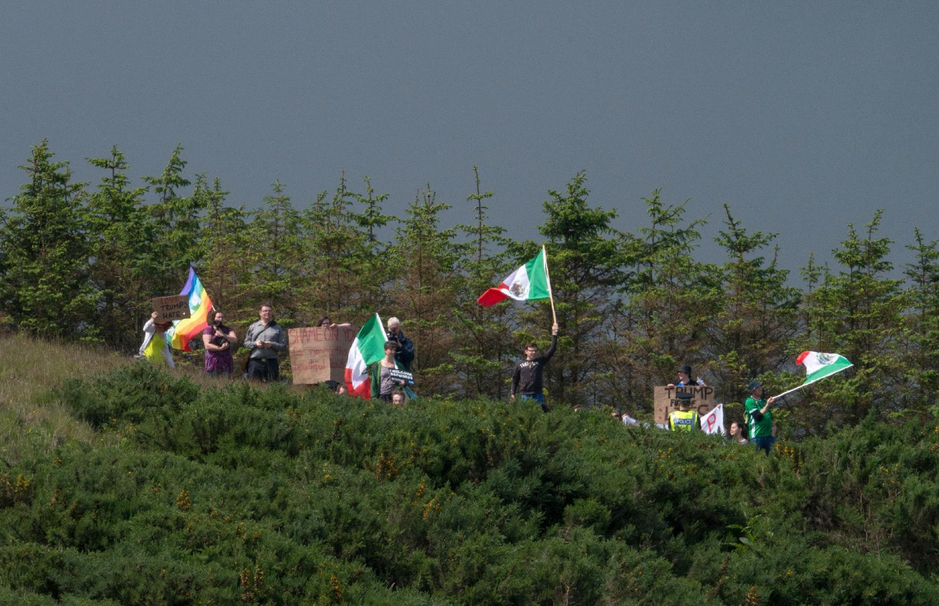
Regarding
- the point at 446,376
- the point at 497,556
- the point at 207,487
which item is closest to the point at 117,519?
the point at 207,487

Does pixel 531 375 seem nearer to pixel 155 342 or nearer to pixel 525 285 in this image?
pixel 525 285

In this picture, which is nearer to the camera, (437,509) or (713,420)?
(437,509)

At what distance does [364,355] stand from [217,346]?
6.97 ft

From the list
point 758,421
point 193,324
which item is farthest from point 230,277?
point 758,421

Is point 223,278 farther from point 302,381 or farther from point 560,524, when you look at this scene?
point 560,524

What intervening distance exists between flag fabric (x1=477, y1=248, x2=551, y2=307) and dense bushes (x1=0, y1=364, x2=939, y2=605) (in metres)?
5.56

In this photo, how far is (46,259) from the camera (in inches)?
1296

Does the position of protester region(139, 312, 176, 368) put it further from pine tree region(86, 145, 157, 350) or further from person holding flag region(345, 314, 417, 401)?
pine tree region(86, 145, 157, 350)

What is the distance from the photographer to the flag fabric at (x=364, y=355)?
1631cm

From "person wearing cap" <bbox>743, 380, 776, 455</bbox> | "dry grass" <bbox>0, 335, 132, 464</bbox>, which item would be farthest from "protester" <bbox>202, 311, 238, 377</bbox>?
"person wearing cap" <bbox>743, 380, 776, 455</bbox>

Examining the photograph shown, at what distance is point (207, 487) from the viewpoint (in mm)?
8125

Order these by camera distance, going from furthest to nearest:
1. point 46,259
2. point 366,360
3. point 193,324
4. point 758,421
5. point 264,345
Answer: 1. point 46,259
2. point 193,324
3. point 366,360
4. point 264,345
5. point 758,421

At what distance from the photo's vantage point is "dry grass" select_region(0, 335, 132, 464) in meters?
9.27

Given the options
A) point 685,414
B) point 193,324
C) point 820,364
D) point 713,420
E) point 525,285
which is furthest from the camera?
point 193,324
